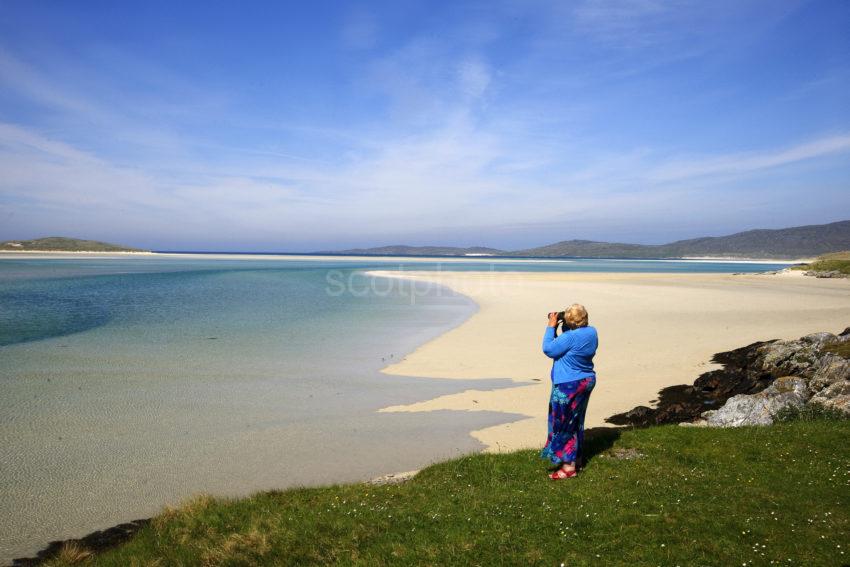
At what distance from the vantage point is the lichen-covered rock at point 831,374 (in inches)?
406

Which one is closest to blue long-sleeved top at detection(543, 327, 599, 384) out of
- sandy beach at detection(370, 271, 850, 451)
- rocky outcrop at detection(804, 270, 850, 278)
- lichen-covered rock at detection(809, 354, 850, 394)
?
sandy beach at detection(370, 271, 850, 451)

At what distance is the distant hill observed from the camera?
16412 centimetres

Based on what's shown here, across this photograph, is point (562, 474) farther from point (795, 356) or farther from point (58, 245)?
point (58, 245)

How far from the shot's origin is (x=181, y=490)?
309 inches

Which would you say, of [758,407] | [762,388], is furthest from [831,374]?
[758,407]

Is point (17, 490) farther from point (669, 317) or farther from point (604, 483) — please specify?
point (669, 317)

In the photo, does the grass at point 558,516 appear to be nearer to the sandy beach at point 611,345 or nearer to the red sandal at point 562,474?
the red sandal at point 562,474

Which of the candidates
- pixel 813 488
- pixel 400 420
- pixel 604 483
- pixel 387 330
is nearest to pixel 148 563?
pixel 604 483

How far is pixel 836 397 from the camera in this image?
376 inches

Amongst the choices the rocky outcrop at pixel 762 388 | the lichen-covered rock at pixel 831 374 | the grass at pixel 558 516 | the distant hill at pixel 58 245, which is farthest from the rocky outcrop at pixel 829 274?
the distant hill at pixel 58 245

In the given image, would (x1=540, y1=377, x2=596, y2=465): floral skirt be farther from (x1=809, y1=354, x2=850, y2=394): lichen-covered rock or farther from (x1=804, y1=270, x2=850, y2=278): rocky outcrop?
(x1=804, y1=270, x2=850, y2=278): rocky outcrop

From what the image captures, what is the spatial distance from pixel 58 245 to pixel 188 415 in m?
203

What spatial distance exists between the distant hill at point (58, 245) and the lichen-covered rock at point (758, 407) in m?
199

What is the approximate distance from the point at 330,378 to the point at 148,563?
928 cm
